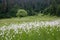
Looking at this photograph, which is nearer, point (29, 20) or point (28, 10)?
point (29, 20)

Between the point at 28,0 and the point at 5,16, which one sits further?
the point at 28,0

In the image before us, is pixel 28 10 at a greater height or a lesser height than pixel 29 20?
lesser

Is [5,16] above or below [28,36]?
below

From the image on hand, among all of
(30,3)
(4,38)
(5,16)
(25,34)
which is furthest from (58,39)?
(30,3)

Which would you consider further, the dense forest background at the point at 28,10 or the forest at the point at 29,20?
the dense forest background at the point at 28,10

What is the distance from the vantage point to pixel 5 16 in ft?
93.5

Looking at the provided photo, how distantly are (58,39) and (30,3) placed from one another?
1439 inches

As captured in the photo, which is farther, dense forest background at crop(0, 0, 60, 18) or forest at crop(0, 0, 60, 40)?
dense forest background at crop(0, 0, 60, 18)

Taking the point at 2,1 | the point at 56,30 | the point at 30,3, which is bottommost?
the point at 30,3

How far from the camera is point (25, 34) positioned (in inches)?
191

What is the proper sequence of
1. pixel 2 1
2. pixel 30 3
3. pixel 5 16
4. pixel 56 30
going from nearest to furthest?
pixel 56 30, pixel 5 16, pixel 2 1, pixel 30 3

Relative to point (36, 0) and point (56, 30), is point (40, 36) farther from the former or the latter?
point (36, 0)

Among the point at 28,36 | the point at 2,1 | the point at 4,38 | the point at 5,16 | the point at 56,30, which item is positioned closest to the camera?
the point at 4,38

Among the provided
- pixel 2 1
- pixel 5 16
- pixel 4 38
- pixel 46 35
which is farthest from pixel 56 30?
pixel 2 1
